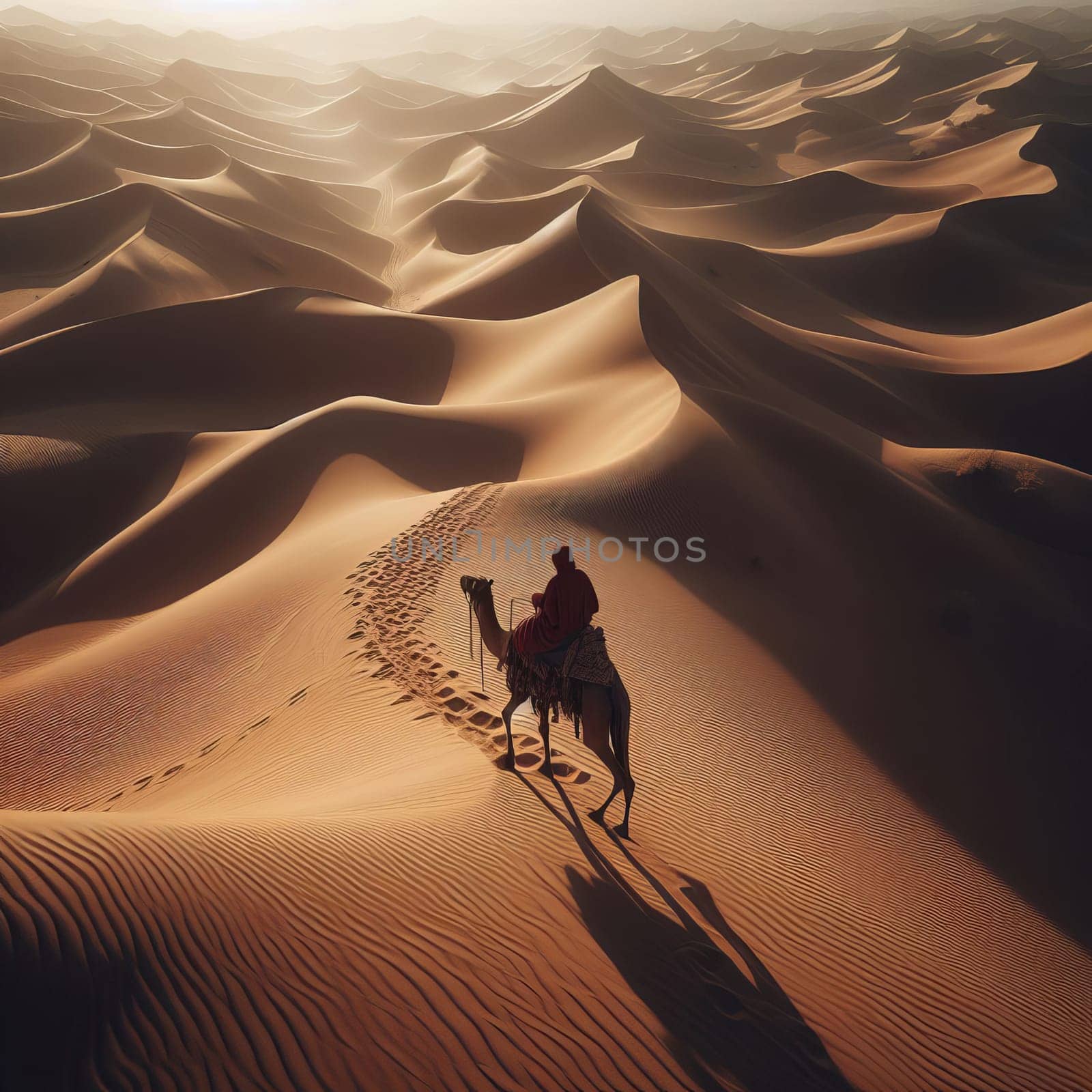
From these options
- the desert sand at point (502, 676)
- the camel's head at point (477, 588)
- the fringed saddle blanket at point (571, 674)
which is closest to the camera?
the desert sand at point (502, 676)

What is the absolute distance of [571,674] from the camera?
4812 millimetres

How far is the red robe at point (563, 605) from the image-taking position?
4758mm

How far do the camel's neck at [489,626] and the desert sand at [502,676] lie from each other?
0.97 metres

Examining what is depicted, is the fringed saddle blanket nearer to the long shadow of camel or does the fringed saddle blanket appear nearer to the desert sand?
the desert sand

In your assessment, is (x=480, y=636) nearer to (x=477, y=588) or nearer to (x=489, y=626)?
(x=489, y=626)

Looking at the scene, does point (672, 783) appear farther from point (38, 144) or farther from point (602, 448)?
point (38, 144)

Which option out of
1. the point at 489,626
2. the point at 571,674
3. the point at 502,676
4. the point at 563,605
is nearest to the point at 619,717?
the point at 571,674

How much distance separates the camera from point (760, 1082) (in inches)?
138

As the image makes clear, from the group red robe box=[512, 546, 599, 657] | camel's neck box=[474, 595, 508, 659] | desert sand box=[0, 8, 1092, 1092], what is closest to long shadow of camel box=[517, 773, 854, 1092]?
desert sand box=[0, 8, 1092, 1092]

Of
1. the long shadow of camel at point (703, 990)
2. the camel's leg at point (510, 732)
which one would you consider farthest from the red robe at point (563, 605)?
the long shadow of camel at point (703, 990)

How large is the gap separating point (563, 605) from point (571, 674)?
1.44ft

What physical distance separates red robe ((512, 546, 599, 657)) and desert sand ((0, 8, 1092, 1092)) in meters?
1.24

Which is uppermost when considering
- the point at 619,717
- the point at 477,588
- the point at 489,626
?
the point at 477,588

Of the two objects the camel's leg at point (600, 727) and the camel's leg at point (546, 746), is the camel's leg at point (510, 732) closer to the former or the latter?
the camel's leg at point (546, 746)
